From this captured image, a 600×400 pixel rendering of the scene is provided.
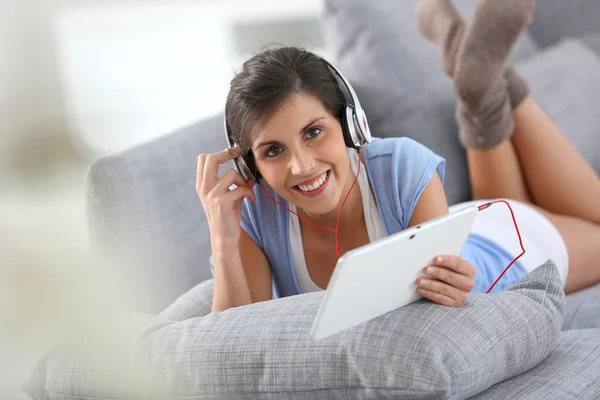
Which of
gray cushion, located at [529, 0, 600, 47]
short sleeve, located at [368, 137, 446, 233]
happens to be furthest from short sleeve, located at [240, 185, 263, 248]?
gray cushion, located at [529, 0, 600, 47]

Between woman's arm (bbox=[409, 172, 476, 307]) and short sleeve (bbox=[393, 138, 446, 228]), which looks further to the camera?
short sleeve (bbox=[393, 138, 446, 228])

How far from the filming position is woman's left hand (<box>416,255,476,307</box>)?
83 centimetres

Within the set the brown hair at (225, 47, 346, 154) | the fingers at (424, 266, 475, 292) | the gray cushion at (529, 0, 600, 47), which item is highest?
the gray cushion at (529, 0, 600, 47)

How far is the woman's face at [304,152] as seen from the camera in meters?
0.98

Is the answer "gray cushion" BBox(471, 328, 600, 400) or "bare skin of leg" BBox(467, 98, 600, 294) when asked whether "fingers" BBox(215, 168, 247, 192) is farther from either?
"bare skin of leg" BBox(467, 98, 600, 294)

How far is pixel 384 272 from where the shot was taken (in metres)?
0.76

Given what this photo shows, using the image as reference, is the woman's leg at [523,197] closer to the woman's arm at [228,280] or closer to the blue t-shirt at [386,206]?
the blue t-shirt at [386,206]

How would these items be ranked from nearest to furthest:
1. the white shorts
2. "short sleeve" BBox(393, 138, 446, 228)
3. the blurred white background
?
1. the blurred white background
2. "short sleeve" BBox(393, 138, 446, 228)
3. the white shorts

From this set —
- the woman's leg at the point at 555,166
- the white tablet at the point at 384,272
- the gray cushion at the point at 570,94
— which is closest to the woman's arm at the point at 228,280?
the white tablet at the point at 384,272

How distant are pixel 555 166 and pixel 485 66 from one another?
315 mm

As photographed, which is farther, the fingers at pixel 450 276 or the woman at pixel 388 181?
the woman at pixel 388 181

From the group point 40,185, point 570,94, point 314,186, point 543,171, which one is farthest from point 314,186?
point 570,94

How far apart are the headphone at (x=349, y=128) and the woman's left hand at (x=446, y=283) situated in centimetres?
24

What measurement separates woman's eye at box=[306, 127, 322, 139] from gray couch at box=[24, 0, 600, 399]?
0.76ft
